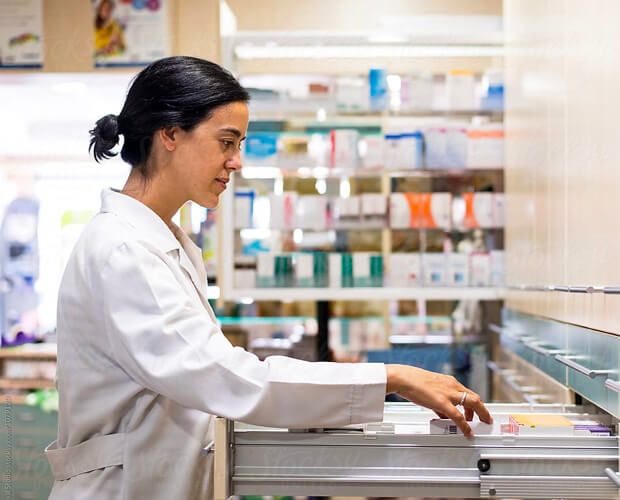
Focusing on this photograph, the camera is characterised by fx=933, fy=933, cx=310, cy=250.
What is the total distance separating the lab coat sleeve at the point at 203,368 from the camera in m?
1.50

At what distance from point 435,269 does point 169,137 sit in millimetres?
2901

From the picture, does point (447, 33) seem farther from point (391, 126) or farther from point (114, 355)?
point (114, 355)

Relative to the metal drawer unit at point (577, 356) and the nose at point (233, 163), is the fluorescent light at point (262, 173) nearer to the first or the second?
the metal drawer unit at point (577, 356)

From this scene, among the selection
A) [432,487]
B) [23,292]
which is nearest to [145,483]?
[432,487]

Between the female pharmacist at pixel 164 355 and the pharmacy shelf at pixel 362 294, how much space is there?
2568mm

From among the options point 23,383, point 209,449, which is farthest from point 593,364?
point 23,383

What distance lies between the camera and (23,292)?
724cm

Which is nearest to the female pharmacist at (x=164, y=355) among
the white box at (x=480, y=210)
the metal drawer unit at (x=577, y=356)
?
the metal drawer unit at (x=577, y=356)

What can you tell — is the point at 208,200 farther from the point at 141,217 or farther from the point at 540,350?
the point at 540,350

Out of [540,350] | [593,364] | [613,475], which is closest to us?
[613,475]

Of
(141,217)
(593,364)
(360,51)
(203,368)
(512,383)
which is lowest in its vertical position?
(512,383)

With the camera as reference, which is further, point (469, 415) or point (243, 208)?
point (243, 208)

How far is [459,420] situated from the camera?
1.58 m

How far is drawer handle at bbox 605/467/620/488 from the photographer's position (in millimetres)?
1598
